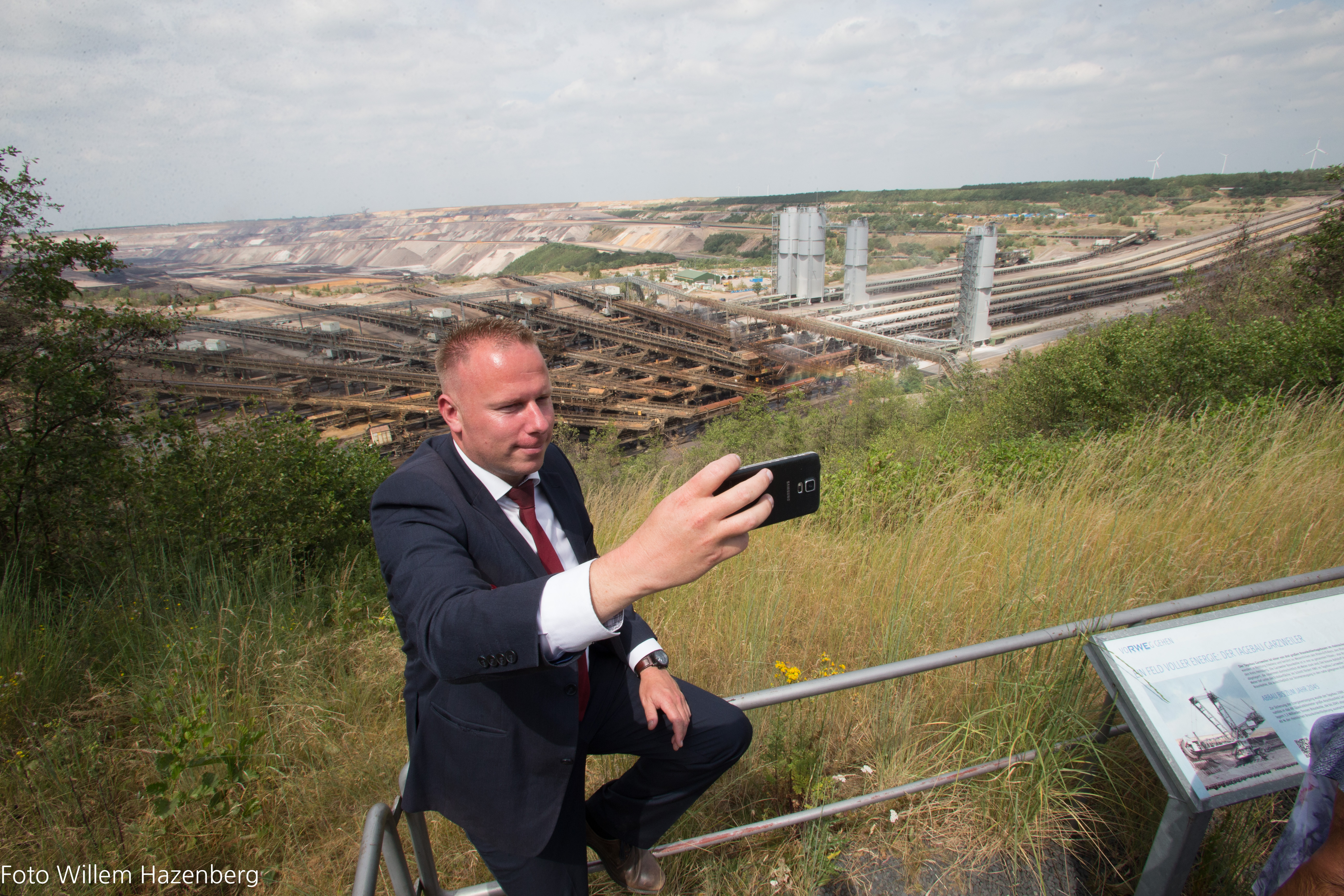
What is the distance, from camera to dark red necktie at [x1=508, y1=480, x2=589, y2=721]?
137 centimetres

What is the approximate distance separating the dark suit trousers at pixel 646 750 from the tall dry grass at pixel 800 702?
307 millimetres

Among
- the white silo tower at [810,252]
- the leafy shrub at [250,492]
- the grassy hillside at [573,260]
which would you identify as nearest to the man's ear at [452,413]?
the leafy shrub at [250,492]

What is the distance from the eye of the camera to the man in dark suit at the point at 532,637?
2.80 ft

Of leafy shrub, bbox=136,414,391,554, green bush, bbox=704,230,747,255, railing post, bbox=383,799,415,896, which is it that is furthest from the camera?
green bush, bbox=704,230,747,255

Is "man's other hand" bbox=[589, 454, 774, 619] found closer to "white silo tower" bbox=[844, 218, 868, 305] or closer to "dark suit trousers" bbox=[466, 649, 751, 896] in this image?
"dark suit trousers" bbox=[466, 649, 751, 896]

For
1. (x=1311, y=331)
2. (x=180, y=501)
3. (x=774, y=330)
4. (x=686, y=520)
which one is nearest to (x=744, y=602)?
(x=686, y=520)

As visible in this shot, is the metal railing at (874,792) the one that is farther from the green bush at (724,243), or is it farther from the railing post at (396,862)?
the green bush at (724,243)

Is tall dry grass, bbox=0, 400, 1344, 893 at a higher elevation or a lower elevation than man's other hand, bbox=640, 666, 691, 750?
lower

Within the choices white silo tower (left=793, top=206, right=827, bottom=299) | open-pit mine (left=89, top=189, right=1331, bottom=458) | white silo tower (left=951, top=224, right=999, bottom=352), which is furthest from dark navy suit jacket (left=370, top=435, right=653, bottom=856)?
white silo tower (left=793, top=206, right=827, bottom=299)

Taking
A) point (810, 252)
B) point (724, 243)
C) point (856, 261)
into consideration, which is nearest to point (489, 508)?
point (856, 261)

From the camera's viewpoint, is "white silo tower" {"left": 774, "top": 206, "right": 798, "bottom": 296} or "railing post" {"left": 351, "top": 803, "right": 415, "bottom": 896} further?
"white silo tower" {"left": 774, "top": 206, "right": 798, "bottom": 296}

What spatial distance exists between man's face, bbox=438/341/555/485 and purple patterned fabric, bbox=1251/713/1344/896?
4.64 ft

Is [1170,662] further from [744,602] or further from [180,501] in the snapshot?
[180,501]

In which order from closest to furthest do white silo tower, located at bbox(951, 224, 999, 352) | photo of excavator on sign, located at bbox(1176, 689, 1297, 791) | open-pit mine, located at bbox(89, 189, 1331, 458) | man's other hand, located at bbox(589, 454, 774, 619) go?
man's other hand, located at bbox(589, 454, 774, 619), photo of excavator on sign, located at bbox(1176, 689, 1297, 791), open-pit mine, located at bbox(89, 189, 1331, 458), white silo tower, located at bbox(951, 224, 999, 352)
